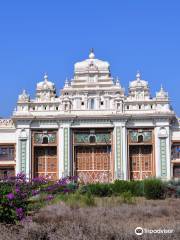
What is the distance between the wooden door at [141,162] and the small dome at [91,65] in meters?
8.82

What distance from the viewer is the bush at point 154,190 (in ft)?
106

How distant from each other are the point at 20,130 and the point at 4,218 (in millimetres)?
32239

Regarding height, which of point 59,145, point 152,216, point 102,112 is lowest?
point 152,216

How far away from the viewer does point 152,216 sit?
66.4 feet

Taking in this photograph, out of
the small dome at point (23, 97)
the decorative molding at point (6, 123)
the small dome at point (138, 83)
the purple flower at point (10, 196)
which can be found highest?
the small dome at point (138, 83)

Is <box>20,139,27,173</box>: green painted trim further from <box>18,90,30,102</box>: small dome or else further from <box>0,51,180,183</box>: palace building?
<box>18,90,30,102</box>: small dome

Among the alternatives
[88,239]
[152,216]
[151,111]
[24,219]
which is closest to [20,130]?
[151,111]

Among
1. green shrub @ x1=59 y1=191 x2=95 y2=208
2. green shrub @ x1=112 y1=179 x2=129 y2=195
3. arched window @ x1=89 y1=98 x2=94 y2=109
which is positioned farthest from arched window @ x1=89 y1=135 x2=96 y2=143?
green shrub @ x1=59 y1=191 x2=95 y2=208

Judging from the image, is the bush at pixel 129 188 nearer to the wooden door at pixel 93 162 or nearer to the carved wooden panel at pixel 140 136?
the wooden door at pixel 93 162

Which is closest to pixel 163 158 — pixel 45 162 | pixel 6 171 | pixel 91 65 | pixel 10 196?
pixel 45 162

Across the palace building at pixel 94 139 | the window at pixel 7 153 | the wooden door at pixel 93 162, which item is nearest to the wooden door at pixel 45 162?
the palace building at pixel 94 139

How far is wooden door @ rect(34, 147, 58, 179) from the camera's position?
47234 millimetres

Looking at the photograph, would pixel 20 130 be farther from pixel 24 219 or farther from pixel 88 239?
pixel 88 239

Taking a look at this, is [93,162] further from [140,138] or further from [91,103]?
[91,103]
